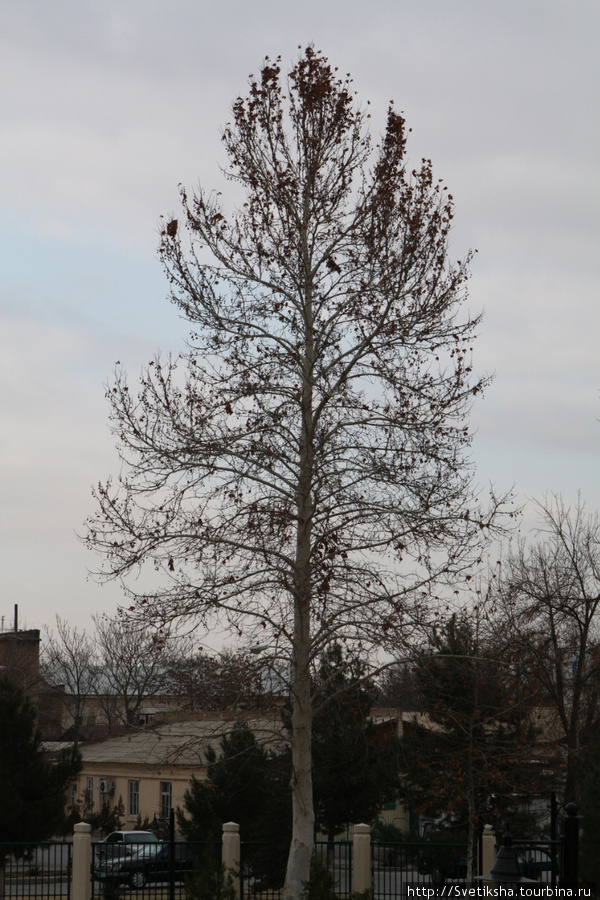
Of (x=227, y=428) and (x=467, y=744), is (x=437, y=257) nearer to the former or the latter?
(x=227, y=428)

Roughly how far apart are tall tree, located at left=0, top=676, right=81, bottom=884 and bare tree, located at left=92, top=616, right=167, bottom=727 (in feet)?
7.56

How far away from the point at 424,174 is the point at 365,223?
124 cm

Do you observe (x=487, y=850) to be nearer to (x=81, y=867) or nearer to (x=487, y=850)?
(x=487, y=850)

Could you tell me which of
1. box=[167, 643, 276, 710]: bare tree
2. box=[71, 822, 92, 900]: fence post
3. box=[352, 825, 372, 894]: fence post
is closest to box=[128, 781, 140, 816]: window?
box=[71, 822, 92, 900]: fence post

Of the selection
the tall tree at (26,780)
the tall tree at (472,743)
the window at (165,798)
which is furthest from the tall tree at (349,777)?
the window at (165,798)

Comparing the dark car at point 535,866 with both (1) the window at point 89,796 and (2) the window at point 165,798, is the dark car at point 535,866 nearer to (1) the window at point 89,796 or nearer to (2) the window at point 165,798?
(2) the window at point 165,798

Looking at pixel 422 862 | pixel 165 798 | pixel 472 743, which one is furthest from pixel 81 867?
pixel 165 798

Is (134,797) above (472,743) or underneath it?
underneath

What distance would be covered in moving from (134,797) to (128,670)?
14140 millimetres

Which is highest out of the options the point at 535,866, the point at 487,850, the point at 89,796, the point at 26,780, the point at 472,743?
the point at 472,743

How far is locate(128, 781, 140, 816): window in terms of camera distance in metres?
42.8

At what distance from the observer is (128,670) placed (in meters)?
31.1

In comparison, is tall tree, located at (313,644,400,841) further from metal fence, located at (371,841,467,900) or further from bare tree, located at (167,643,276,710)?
bare tree, located at (167,643,276,710)

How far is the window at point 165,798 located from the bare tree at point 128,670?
2.96 metres
